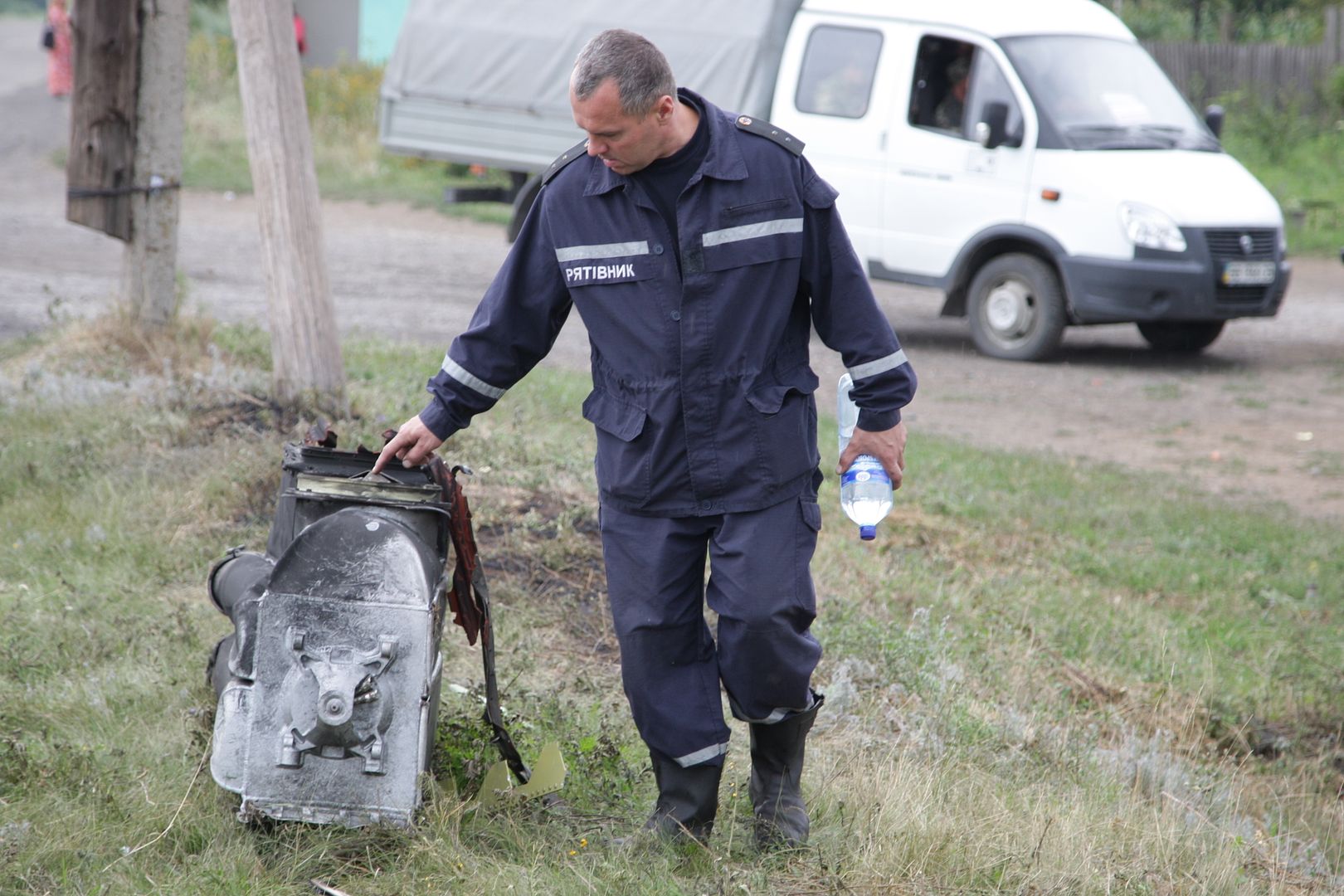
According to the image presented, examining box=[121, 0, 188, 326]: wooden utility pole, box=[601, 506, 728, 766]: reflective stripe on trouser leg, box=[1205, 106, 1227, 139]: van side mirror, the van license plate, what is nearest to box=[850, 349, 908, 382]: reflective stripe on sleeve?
box=[601, 506, 728, 766]: reflective stripe on trouser leg

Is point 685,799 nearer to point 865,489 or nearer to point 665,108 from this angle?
point 865,489

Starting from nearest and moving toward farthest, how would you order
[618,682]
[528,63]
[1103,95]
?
[618,682], [1103,95], [528,63]

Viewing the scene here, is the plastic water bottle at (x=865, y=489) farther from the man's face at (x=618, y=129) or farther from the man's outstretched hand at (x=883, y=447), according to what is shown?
the man's face at (x=618, y=129)

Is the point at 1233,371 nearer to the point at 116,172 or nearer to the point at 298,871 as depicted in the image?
the point at 116,172

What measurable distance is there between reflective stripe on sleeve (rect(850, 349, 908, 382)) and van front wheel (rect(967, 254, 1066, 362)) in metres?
7.62

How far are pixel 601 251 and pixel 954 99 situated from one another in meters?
8.17

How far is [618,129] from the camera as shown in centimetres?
299

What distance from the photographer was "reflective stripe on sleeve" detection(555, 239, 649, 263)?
3.13 meters

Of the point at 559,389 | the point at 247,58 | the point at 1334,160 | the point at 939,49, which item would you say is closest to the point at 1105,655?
the point at 559,389

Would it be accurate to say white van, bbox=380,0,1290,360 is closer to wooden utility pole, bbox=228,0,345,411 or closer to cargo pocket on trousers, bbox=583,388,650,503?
wooden utility pole, bbox=228,0,345,411

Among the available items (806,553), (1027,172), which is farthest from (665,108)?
(1027,172)

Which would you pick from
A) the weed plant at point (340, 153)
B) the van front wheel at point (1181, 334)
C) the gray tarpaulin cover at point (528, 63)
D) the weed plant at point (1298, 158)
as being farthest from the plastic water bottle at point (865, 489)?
the weed plant at point (340, 153)

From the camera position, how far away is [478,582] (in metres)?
3.51

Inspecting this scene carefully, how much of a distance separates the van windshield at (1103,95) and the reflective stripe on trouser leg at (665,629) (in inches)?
311
